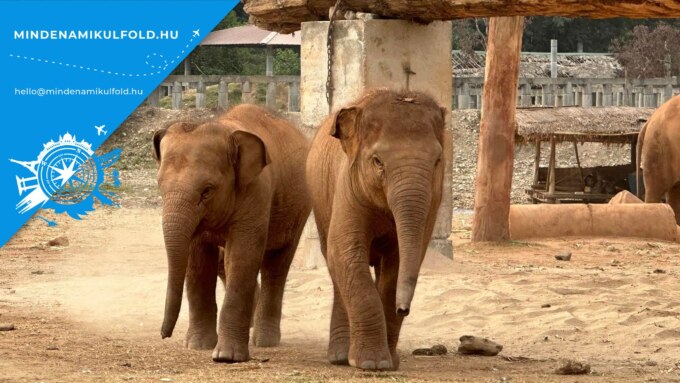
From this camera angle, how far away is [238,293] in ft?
30.2

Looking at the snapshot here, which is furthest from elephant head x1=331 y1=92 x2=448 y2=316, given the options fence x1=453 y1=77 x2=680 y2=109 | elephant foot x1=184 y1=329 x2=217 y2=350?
fence x1=453 y1=77 x2=680 y2=109

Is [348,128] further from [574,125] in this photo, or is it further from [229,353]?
[574,125]

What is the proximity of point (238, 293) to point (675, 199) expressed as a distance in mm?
12296

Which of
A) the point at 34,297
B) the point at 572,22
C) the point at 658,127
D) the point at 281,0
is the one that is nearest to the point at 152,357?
the point at 34,297

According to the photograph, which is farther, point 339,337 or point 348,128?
point 339,337

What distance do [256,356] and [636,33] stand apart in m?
35.5

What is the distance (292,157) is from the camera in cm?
1052

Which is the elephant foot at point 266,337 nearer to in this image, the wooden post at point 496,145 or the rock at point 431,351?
the rock at point 431,351

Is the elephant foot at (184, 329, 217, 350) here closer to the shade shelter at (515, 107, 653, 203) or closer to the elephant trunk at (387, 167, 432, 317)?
the elephant trunk at (387, 167, 432, 317)

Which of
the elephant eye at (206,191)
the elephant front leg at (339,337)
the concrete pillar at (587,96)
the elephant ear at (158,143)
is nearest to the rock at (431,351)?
the elephant front leg at (339,337)

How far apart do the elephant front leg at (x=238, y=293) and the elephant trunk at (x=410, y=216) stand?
1.41 metres

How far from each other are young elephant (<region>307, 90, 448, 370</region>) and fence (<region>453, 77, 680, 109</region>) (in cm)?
2474

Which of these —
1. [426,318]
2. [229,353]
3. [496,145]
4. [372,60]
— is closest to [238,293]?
[229,353]

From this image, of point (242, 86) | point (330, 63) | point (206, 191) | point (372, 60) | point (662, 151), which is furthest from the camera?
point (242, 86)
